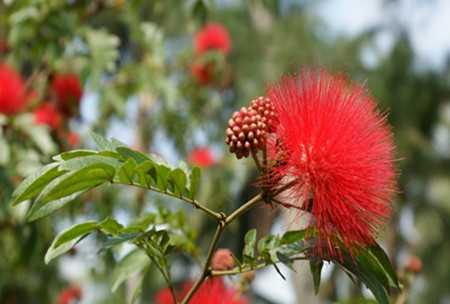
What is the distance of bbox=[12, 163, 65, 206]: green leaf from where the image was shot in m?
1.53

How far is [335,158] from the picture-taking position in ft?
5.25

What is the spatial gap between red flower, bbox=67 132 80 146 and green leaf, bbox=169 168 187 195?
2497mm

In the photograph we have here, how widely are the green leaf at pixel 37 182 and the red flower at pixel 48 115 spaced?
223 cm

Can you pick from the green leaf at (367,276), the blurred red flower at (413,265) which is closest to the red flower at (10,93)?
the blurred red flower at (413,265)

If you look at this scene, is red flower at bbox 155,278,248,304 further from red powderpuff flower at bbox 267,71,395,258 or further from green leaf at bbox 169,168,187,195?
red powderpuff flower at bbox 267,71,395,258

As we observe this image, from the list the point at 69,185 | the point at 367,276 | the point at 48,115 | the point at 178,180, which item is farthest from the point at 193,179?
the point at 48,115

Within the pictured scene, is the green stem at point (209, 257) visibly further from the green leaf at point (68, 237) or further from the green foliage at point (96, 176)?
the green leaf at point (68, 237)

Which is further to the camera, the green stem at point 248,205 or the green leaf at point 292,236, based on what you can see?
the green leaf at point 292,236

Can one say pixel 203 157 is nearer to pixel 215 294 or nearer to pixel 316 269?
pixel 215 294

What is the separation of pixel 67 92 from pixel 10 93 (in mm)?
682

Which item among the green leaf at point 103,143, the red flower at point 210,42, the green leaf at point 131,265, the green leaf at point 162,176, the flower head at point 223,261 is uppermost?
the red flower at point 210,42

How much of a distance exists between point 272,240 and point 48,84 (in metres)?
2.44

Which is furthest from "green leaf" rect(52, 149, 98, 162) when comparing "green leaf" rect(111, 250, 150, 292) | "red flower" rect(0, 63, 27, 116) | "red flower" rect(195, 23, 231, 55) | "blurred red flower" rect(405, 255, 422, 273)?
"red flower" rect(195, 23, 231, 55)

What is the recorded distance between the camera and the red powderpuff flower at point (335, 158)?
1.57 m
